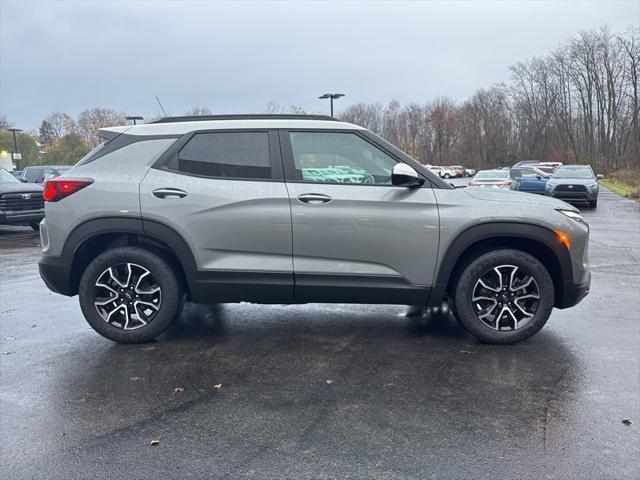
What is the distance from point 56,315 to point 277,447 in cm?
371

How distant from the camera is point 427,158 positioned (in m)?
88.3

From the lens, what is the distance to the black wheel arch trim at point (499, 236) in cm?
418

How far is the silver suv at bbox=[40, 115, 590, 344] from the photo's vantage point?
4180mm

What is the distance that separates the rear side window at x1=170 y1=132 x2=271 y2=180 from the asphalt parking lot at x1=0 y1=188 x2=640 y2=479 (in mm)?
1515

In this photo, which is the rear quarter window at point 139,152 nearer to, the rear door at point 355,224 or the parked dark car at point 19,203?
the rear door at point 355,224

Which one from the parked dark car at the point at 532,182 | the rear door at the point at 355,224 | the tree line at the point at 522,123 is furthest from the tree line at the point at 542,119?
the rear door at the point at 355,224

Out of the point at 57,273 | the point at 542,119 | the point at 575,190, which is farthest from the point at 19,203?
the point at 542,119

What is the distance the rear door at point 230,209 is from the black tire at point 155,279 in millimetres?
298

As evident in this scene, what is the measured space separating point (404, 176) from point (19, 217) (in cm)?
1170

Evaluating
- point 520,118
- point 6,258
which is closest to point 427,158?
point 520,118

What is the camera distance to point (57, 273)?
4367 mm

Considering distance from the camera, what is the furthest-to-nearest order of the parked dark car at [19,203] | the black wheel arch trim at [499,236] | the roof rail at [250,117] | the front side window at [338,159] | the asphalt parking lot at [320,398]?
→ the parked dark car at [19,203] < the roof rail at [250,117] < the front side window at [338,159] < the black wheel arch trim at [499,236] < the asphalt parking lot at [320,398]

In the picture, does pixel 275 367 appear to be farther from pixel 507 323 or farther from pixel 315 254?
pixel 507 323

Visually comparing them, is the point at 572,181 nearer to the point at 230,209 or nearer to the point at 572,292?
the point at 572,292
